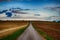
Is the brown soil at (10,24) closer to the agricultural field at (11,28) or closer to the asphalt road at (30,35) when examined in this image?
the agricultural field at (11,28)

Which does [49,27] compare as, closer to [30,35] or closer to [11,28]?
[30,35]

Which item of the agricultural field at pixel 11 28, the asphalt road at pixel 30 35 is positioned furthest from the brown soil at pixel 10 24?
the asphalt road at pixel 30 35

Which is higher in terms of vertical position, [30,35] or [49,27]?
[49,27]

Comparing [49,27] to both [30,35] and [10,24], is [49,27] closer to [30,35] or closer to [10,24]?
[30,35]

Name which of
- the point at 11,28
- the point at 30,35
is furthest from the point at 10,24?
the point at 30,35

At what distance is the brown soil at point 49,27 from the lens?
1.57m

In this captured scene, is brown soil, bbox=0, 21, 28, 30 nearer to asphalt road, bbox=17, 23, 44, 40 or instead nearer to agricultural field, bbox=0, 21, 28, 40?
agricultural field, bbox=0, 21, 28, 40

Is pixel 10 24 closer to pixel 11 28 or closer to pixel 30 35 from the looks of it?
pixel 11 28

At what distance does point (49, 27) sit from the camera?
1591 millimetres

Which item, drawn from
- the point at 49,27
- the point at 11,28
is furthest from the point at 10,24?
the point at 49,27

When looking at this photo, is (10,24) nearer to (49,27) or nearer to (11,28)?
(11,28)

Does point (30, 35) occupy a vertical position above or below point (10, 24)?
below

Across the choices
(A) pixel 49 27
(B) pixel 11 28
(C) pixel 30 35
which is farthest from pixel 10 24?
(A) pixel 49 27

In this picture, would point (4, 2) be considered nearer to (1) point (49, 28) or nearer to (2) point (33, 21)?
(2) point (33, 21)
